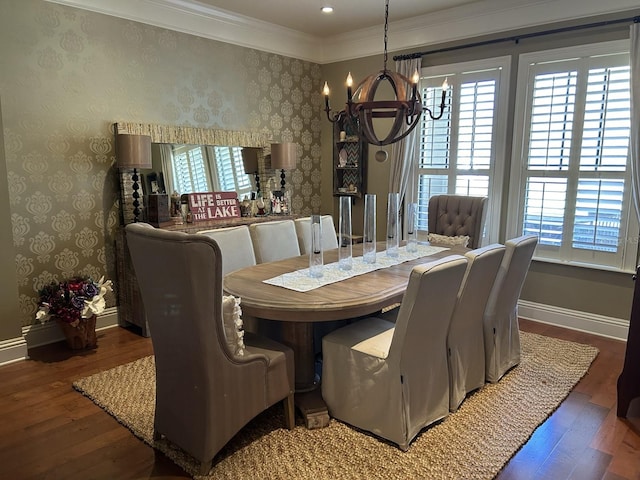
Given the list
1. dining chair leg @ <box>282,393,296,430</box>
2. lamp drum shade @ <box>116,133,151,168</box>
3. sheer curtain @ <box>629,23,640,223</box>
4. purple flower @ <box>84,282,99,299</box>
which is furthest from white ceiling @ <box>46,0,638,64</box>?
dining chair leg @ <box>282,393,296,430</box>

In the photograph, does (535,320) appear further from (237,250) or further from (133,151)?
(133,151)

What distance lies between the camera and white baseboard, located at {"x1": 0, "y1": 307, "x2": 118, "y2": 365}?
327 centimetres

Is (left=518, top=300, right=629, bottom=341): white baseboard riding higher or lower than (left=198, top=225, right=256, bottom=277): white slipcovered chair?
lower

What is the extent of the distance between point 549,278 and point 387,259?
188 centimetres

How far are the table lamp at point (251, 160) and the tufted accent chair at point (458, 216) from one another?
1882 mm

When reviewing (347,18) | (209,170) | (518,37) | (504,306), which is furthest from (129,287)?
(518,37)

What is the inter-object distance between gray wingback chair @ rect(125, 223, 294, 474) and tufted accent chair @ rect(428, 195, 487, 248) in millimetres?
2430

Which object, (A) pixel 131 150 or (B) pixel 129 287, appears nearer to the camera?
(A) pixel 131 150

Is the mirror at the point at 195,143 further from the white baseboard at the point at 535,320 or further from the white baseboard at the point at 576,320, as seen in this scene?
the white baseboard at the point at 576,320

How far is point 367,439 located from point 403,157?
3311mm

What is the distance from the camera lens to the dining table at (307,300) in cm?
218

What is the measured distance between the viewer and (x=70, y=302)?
11.3 feet

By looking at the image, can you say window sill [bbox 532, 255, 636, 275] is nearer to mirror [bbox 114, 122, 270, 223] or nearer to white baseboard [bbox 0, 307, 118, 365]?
mirror [bbox 114, 122, 270, 223]

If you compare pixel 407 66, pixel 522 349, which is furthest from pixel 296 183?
pixel 522 349
